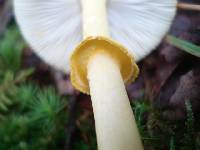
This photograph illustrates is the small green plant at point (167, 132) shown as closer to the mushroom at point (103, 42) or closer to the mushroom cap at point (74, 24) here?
the mushroom at point (103, 42)

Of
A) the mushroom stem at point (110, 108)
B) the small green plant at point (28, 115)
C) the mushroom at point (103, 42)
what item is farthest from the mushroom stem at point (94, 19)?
the small green plant at point (28, 115)

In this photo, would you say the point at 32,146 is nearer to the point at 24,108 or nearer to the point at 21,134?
the point at 21,134

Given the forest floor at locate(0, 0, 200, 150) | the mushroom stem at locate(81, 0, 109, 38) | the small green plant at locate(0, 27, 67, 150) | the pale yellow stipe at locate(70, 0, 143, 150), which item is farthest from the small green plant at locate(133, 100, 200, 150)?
the small green plant at locate(0, 27, 67, 150)

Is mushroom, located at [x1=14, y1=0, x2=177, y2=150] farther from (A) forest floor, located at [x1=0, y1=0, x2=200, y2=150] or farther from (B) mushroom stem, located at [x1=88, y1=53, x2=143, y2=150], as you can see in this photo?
(A) forest floor, located at [x1=0, y1=0, x2=200, y2=150]

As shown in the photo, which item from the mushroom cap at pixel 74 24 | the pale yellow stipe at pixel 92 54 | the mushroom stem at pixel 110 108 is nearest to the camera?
the mushroom stem at pixel 110 108

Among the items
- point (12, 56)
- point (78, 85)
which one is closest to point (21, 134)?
point (78, 85)
